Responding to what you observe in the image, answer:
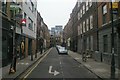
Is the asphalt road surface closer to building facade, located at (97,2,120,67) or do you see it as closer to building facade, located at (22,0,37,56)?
building facade, located at (97,2,120,67)

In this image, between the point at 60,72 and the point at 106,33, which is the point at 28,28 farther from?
the point at 60,72

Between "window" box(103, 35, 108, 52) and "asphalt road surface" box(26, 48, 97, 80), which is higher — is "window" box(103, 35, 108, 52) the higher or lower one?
the higher one

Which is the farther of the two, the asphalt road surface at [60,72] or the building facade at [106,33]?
the building facade at [106,33]

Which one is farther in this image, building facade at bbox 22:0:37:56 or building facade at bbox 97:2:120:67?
building facade at bbox 22:0:37:56

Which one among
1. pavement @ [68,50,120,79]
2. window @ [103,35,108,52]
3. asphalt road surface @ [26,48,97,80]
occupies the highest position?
window @ [103,35,108,52]

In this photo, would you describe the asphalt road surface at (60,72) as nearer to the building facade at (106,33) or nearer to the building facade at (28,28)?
the building facade at (106,33)

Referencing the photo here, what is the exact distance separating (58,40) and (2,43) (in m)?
159

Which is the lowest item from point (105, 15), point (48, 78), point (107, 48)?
point (48, 78)

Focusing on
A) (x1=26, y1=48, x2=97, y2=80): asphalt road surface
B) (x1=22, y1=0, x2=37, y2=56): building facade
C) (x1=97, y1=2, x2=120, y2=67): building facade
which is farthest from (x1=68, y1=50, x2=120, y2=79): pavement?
(x1=22, y1=0, x2=37, y2=56): building facade

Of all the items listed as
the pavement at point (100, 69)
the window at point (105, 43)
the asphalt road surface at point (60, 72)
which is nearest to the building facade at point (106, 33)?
the window at point (105, 43)

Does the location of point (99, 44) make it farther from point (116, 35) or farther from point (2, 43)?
point (2, 43)

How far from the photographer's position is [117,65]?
21109 mm

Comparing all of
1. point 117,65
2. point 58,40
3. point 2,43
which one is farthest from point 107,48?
point 58,40

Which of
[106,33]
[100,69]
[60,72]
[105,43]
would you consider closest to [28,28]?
[105,43]
